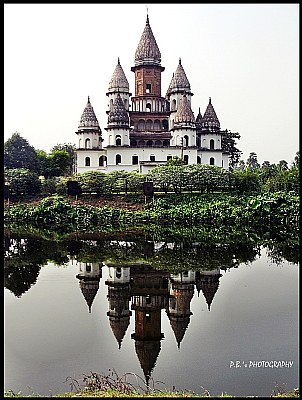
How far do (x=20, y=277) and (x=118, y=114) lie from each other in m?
21.7

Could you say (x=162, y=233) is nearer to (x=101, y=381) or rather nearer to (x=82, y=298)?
(x=82, y=298)

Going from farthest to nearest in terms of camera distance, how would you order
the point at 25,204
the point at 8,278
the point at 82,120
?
the point at 82,120 < the point at 25,204 < the point at 8,278

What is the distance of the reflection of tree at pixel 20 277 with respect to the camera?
35.3ft

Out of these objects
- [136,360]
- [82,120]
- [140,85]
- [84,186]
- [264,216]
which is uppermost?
[140,85]

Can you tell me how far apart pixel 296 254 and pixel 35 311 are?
864cm

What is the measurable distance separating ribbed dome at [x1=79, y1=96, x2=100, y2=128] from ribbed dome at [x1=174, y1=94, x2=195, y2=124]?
582 centimetres

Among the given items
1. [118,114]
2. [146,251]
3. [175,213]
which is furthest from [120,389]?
[118,114]

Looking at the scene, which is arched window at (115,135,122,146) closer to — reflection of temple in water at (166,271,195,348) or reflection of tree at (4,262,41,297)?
reflection of tree at (4,262,41,297)

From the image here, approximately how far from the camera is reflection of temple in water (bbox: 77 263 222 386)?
752 cm

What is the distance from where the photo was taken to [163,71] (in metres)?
35.1

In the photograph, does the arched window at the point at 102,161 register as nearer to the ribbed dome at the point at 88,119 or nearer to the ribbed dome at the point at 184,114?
the ribbed dome at the point at 88,119

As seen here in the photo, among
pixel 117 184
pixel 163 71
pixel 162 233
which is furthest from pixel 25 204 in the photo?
pixel 163 71

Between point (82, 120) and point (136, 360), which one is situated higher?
point (82, 120)

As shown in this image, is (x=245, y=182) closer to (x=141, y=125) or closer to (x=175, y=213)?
(x=175, y=213)
